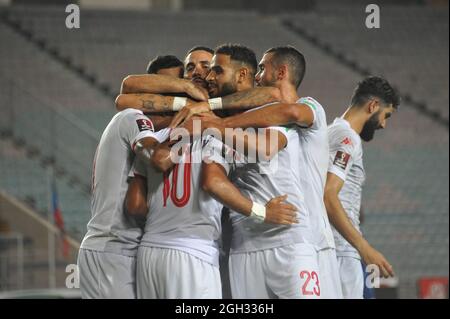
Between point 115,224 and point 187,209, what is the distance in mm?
515

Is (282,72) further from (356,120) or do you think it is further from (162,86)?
A: (356,120)

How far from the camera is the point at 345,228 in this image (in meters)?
5.27

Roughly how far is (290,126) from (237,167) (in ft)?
1.14

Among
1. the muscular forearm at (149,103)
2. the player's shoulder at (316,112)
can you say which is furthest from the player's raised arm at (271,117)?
the muscular forearm at (149,103)

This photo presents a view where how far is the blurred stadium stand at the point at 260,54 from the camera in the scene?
38.8 ft

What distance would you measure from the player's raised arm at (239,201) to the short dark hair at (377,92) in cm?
158

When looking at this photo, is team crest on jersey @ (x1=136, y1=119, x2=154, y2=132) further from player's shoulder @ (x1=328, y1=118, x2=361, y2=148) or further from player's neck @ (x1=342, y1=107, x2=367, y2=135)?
player's neck @ (x1=342, y1=107, x2=367, y2=135)

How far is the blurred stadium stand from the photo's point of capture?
11812 mm

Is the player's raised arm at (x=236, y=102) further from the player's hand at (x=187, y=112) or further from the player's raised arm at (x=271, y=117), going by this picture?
the player's raised arm at (x=271, y=117)

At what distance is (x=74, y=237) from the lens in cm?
1082

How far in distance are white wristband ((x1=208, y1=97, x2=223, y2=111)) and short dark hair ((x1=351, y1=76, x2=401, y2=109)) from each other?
145cm
